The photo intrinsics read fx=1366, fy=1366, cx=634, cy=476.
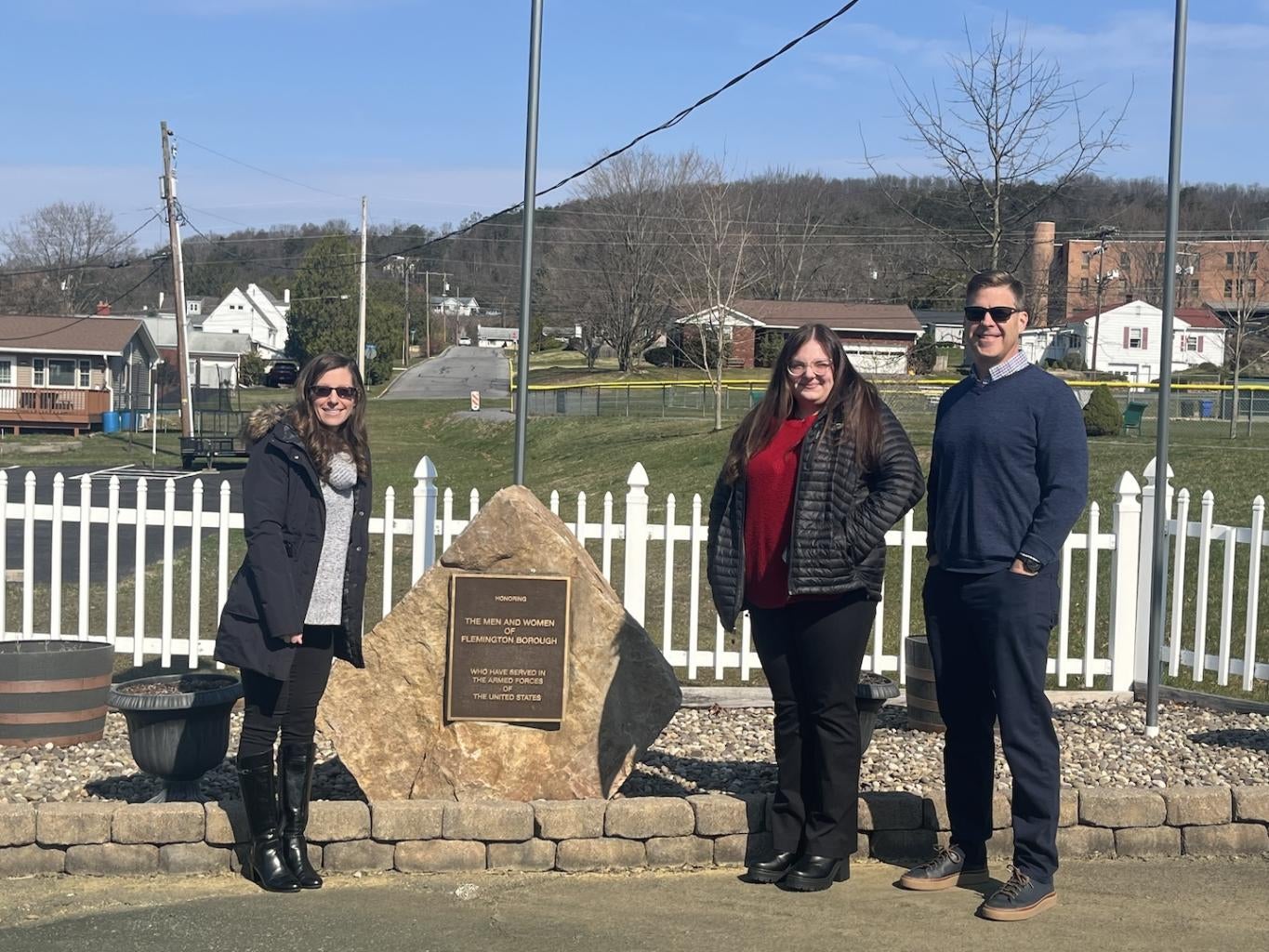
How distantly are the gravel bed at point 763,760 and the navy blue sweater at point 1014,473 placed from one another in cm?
175

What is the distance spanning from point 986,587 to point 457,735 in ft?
6.72

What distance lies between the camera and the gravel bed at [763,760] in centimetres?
566

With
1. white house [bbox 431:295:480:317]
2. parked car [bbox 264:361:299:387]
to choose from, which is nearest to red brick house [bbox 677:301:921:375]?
parked car [bbox 264:361:299:387]

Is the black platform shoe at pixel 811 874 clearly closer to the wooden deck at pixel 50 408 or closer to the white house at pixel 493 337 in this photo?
the wooden deck at pixel 50 408

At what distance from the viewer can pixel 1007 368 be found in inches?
168

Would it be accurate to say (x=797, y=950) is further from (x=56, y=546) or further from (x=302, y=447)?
(x=56, y=546)

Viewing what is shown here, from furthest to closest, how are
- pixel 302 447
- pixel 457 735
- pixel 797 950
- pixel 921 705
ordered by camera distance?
1. pixel 921 705
2. pixel 457 735
3. pixel 302 447
4. pixel 797 950

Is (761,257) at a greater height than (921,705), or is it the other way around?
(761,257)

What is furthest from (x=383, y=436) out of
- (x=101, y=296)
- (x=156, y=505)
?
(x=101, y=296)

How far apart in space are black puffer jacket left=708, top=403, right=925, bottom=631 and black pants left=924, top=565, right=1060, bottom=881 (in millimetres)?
251

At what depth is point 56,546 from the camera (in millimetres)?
7539

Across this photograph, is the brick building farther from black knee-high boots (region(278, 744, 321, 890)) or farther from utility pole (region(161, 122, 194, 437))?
black knee-high boots (region(278, 744, 321, 890))

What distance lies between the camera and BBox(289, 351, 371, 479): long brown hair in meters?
4.40

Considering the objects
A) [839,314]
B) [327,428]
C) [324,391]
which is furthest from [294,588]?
[839,314]
